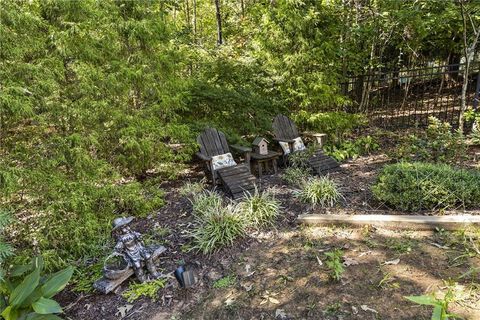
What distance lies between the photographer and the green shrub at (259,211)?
132 inches

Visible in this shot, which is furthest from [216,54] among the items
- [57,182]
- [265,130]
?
[57,182]

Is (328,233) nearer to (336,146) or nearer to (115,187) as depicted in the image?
(115,187)

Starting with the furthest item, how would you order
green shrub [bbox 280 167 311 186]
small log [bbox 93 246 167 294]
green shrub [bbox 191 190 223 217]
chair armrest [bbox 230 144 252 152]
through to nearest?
1. chair armrest [bbox 230 144 252 152]
2. green shrub [bbox 280 167 311 186]
3. green shrub [bbox 191 190 223 217]
4. small log [bbox 93 246 167 294]

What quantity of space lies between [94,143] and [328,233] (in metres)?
2.55

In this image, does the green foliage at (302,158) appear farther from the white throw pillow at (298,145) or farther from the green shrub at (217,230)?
the green shrub at (217,230)

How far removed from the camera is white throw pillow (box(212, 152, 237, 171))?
15.3 feet

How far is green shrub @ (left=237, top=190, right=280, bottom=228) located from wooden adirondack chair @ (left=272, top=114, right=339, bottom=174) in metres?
1.64

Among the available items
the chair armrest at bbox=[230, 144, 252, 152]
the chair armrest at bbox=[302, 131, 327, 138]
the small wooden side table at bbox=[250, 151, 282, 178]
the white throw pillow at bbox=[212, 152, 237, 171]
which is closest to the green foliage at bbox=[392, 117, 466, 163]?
the chair armrest at bbox=[302, 131, 327, 138]

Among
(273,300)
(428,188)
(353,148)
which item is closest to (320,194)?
(428,188)

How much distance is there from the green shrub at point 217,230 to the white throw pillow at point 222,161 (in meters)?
1.39

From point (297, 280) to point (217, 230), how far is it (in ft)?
3.08

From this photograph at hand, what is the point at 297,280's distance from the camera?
97.7 inches

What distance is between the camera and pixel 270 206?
3.51 m

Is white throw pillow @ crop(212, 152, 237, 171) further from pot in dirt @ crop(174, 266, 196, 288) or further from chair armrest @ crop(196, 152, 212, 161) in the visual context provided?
pot in dirt @ crop(174, 266, 196, 288)
